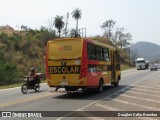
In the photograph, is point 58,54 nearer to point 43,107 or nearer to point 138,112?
point 43,107

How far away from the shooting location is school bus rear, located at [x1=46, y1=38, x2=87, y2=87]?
1809 cm

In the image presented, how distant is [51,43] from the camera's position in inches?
754

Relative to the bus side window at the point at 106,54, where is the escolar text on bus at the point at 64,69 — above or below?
below

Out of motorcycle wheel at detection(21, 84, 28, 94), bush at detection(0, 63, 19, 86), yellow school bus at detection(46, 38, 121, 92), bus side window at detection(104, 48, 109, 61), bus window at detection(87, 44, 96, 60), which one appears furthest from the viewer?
bush at detection(0, 63, 19, 86)

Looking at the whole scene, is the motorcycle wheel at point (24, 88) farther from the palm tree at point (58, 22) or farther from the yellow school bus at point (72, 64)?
the palm tree at point (58, 22)

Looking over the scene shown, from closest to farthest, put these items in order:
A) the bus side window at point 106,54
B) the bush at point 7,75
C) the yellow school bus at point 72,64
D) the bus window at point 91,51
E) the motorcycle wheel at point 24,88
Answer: the yellow school bus at point 72,64 → the bus window at point 91,51 → the motorcycle wheel at point 24,88 → the bus side window at point 106,54 → the bush at point 7,75

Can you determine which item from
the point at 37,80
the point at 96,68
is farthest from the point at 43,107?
the point at 37,80

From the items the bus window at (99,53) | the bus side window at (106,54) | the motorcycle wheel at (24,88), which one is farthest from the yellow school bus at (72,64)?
the motorcycle wheel at (24,88)

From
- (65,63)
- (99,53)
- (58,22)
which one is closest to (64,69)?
(65,63)

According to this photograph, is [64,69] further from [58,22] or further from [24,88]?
[58,22]

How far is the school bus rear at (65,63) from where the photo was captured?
18.1 m

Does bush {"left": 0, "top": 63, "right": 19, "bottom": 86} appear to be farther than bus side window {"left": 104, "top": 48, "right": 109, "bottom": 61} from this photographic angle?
Yes

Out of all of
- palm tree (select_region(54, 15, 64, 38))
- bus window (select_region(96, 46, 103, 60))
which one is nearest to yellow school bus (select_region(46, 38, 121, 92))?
bus window (select_region(96, 46, 103, 60))

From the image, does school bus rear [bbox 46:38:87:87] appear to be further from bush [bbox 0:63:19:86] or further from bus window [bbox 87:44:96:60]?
bush [bbox 0:63:19:86]
